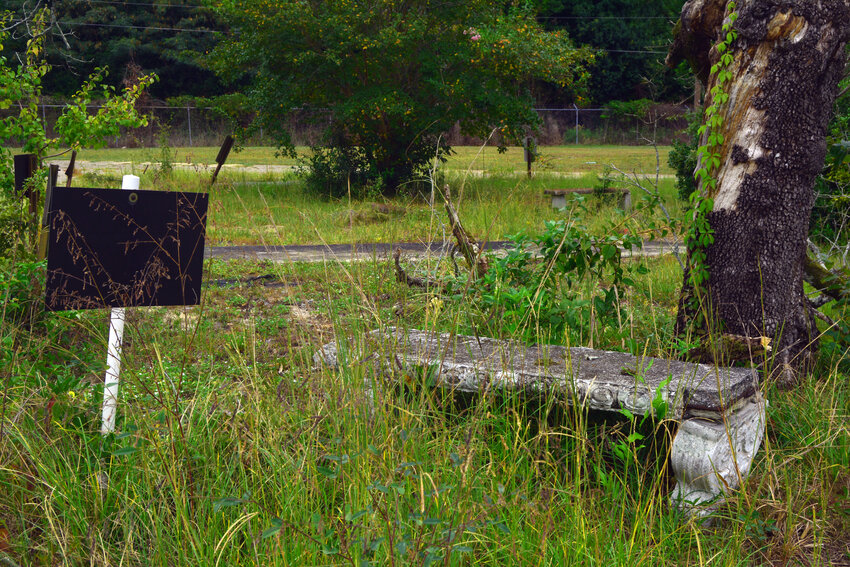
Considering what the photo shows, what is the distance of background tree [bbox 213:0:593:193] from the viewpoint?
481 inches

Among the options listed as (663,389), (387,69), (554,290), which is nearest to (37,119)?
(554,290)

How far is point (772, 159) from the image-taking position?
365 cm

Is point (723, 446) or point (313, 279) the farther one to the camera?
point (313, 279)

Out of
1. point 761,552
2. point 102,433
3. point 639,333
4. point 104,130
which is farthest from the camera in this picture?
point 104,130

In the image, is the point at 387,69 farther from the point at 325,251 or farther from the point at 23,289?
the point at 23,289

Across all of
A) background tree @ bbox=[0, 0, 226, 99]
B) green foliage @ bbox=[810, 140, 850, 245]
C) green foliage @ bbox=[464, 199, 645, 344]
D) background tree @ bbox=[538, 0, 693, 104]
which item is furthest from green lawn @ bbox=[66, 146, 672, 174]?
→ green foliage @ bbox=[464, 199, 645, 344]

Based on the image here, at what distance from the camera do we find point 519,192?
498 inches

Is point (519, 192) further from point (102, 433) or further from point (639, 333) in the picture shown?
point (102, 433)

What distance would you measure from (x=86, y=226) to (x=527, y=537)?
2021 mm

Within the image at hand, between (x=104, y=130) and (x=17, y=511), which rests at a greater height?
(x=104, y=130)

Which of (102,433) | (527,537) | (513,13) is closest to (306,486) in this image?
(527,537)

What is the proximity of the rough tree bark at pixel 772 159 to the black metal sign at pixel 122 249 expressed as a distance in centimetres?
232

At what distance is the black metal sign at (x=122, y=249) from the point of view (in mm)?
2982

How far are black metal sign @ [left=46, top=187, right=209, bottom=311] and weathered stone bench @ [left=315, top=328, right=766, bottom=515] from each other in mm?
703
